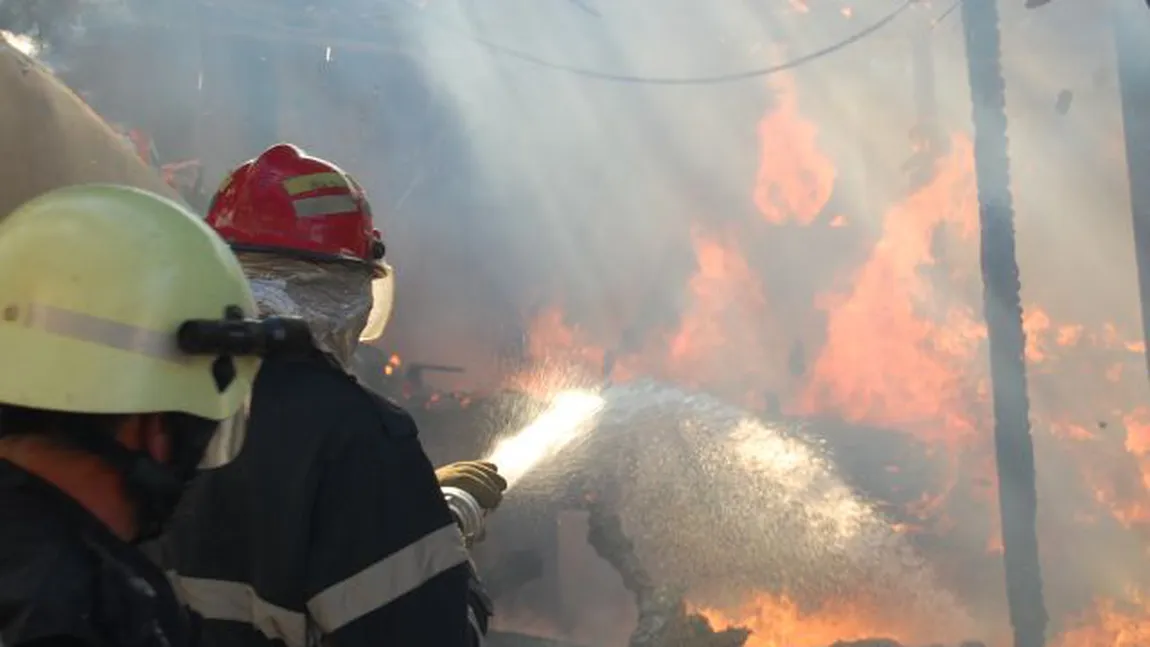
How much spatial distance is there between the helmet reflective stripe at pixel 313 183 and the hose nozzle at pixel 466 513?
0.79 m

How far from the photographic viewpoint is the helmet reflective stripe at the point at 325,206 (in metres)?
2.07

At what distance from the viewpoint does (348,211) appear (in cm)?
214

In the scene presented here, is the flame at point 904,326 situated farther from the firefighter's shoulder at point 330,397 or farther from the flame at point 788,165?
the firefighter's shoulder at point 330,397

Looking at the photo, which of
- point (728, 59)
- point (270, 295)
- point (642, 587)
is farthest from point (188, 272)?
point (728, 59)

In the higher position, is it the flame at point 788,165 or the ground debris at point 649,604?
the flame at point 788,165

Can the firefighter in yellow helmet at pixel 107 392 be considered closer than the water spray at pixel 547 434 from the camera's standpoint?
Yes

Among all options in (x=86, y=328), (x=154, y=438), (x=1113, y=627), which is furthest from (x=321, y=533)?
(x=1113, y=627)

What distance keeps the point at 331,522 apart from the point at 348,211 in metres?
0.87

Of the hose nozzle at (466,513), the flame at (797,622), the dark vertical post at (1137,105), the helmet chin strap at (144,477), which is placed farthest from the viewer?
the dark vertical post at (1137,105)

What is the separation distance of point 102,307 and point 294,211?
0.93 m

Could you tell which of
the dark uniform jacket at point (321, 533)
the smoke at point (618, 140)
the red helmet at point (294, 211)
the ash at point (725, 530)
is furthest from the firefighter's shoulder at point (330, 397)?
the smoke at point (618, 140)

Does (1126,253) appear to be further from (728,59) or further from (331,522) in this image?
(331,522)

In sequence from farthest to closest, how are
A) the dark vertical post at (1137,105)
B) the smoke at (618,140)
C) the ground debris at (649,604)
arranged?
the smoke at (618,140)
the dark vertical post at (1137,105)
the ground debris at (649,604)

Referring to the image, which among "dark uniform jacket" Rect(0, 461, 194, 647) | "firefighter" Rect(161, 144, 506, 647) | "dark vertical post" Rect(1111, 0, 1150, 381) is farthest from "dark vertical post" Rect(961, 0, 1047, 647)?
"dark uniform jacket" Rect(0, 461, 194, 647)
